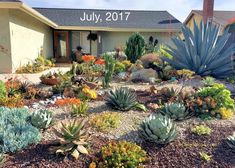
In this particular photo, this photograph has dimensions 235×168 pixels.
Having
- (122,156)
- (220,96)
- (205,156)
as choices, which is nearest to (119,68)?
(220,96)

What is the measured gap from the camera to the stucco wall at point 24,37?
10852 millimetres

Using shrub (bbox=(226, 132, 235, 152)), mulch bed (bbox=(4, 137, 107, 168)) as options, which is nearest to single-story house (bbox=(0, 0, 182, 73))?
mulch bed (bbox=(4, 137, 107, 168))

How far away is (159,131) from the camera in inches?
155

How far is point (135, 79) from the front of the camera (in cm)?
885

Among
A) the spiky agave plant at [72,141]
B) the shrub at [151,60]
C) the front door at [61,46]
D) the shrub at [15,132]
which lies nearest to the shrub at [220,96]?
the spiky agave plant at [72,141]

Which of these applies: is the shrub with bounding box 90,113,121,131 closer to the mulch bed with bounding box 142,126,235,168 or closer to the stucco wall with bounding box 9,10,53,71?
the mulch bed with bounding box 142,126,235,168

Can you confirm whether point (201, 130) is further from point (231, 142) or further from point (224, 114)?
point (224, 114)

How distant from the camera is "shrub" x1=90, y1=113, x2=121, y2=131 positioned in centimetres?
446

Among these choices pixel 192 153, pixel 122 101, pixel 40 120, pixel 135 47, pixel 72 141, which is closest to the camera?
pixel 72 141

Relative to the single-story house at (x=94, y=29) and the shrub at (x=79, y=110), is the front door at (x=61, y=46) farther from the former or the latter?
the shrub at (x=79, y=110)

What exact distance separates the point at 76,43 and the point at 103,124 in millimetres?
16286

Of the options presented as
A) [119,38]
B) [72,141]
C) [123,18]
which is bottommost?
[72,141]

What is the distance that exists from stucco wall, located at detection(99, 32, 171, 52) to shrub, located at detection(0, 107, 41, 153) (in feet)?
51.5

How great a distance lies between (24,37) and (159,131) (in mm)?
10374
